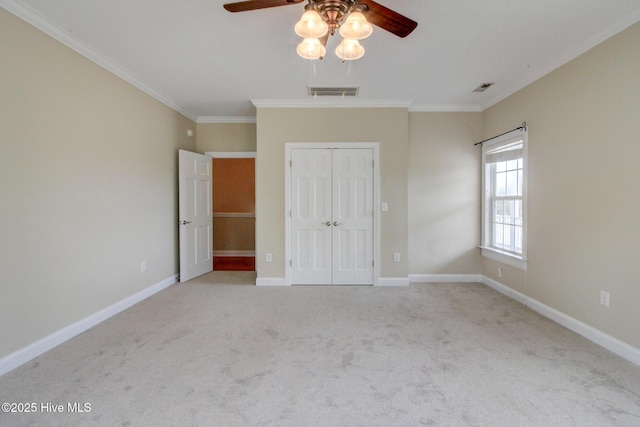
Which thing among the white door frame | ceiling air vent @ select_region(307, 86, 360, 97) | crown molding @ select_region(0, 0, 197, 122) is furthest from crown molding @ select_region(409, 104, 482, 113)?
crown molding @ select_region(0, 0, 197, 122)

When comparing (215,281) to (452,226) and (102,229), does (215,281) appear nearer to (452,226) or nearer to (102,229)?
(102,229)

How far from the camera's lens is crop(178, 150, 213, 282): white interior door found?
4.31 m

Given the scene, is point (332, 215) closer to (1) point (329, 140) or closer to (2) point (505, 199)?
(1) point (329, 140)

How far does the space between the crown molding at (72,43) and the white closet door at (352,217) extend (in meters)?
2.57

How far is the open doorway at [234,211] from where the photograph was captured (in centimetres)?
669

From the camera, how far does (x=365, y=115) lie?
4.13 m

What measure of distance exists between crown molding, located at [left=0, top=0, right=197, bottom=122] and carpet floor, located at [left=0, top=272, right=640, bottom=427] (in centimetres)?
260

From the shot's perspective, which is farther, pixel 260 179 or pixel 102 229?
pixel 260 179

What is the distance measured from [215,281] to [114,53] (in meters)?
3.08

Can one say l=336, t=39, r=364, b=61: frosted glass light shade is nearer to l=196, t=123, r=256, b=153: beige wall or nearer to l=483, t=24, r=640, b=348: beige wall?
l=483, t=24, r=640, b=348: beige wall

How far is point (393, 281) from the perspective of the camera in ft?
13.7

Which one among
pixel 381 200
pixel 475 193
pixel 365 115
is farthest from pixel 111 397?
pixel 475 193

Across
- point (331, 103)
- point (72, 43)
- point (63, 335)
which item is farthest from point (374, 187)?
point (63, 335)

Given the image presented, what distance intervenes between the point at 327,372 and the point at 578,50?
3.56 meters
